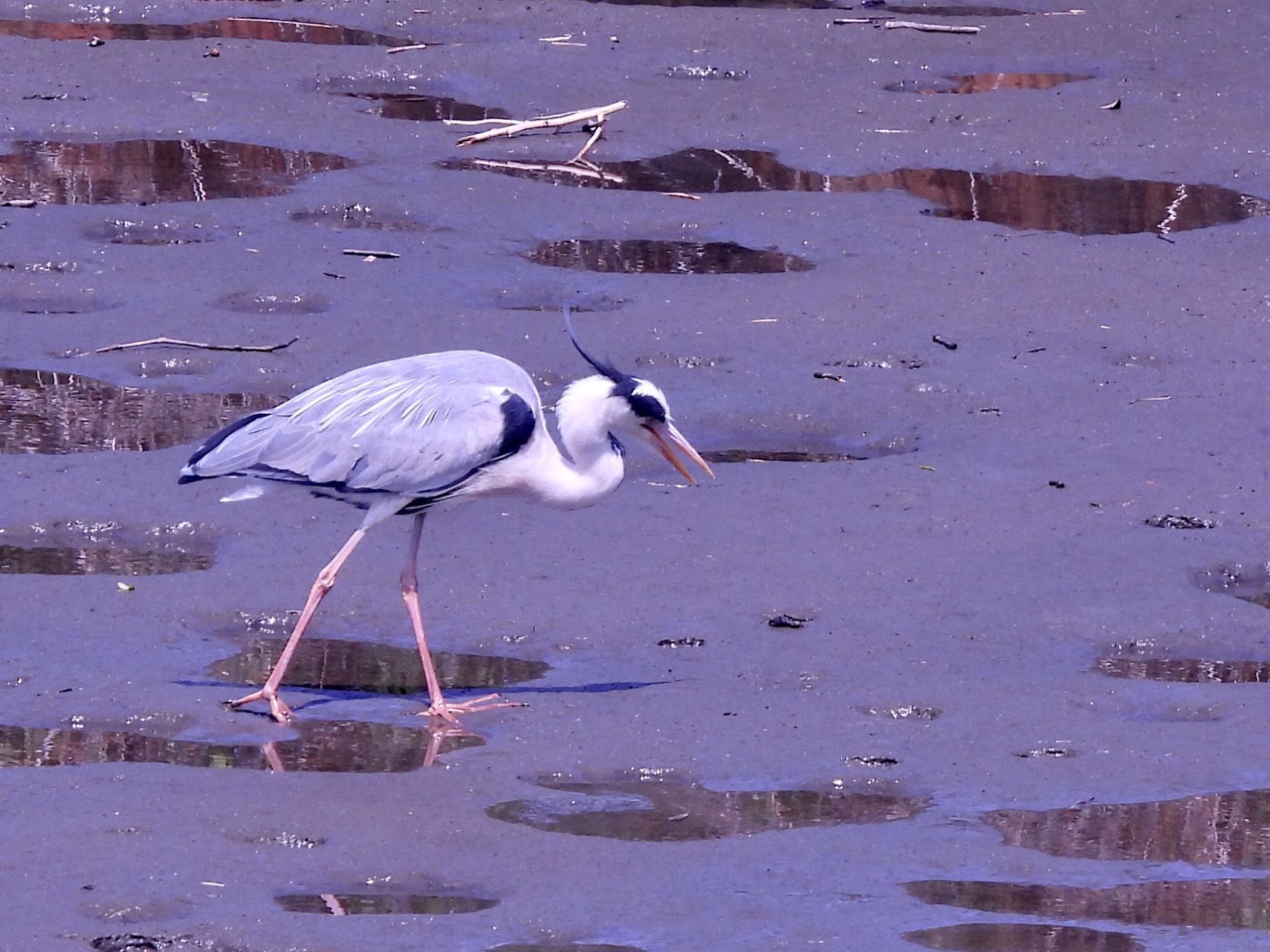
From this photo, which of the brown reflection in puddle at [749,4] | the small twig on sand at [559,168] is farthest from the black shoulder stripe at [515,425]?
the brown reflection in puddle at [749,4]

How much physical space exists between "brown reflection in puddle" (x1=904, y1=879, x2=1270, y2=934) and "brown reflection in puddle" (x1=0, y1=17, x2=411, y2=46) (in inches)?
451

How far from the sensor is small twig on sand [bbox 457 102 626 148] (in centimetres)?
1320

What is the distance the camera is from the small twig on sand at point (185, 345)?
954 centimetres

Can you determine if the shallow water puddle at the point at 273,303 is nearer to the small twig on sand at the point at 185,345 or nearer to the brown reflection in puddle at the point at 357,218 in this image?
the small twig on sand at the point at 185,345

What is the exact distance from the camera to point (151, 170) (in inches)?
492

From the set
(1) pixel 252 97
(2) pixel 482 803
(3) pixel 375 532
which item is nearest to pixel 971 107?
(1) pixel 252 97

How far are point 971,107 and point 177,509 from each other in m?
8.01

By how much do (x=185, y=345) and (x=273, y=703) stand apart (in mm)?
3593

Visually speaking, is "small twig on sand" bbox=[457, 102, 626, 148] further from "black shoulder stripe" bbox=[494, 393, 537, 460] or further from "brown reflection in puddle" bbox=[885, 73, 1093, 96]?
"black shoulder stripe" bbox=[494, 393, 537, 460]

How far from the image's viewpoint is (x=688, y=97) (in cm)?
1452

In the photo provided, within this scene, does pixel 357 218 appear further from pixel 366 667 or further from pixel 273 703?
pixel 273 703

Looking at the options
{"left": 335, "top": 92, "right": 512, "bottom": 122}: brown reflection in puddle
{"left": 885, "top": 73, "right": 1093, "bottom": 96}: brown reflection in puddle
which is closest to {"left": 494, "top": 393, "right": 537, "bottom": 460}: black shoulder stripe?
{"left": 335, "top": 92, "right": 512, "bottom": 122}: brown reflection in puddle

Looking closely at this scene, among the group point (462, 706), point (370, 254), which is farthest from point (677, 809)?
point (370, 254)

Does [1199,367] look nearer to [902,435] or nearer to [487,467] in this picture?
[902,435]
